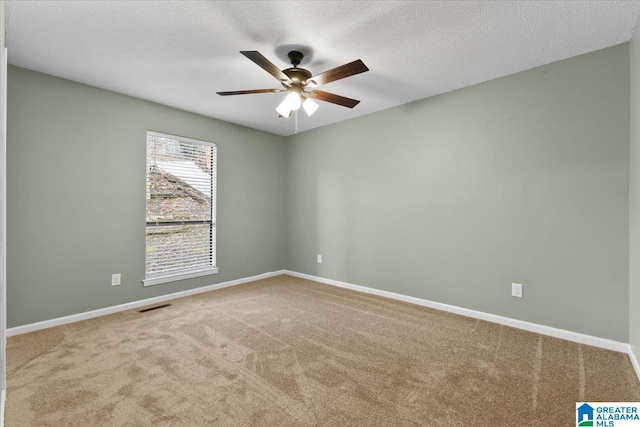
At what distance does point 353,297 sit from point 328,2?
A: 3.25 metres

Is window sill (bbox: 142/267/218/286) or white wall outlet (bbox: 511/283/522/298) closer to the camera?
white wall outlet (bbox: 511/283/522/298)

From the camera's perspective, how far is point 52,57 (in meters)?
2.65

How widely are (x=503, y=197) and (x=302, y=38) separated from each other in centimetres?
246

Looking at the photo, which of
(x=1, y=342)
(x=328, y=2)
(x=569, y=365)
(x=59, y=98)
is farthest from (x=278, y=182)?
(x=569, y=365)

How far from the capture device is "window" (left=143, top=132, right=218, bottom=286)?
12.5 feet

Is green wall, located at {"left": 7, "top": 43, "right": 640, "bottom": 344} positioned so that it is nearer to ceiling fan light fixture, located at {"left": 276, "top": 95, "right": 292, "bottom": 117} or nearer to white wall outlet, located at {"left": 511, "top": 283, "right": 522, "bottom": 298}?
white wall outlet, located at {"left": 511, "top": 283, "right": 522, "bottom": 298}

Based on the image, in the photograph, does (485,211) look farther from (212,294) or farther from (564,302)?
(212,294)

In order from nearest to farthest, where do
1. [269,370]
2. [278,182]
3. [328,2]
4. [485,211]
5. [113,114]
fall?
[328,2] → [269,370] → [485,211] → [113,114] → [278,182]

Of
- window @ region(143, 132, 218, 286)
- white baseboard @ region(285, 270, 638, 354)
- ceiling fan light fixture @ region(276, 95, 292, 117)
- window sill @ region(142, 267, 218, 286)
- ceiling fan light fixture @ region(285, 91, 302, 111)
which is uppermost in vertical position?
ceiling fan light fixture @ region(285, 91, 302, 111)

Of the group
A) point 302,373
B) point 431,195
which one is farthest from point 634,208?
point 302,373

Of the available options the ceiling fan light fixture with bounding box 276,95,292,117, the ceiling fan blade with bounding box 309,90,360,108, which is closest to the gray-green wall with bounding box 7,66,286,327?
the ceiling fan light fixture with bounding box 276,95,292,117

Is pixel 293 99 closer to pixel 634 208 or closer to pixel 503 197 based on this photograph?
pixel 503 197

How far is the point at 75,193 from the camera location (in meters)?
3.16

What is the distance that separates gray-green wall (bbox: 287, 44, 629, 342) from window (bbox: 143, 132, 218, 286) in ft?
6.25
